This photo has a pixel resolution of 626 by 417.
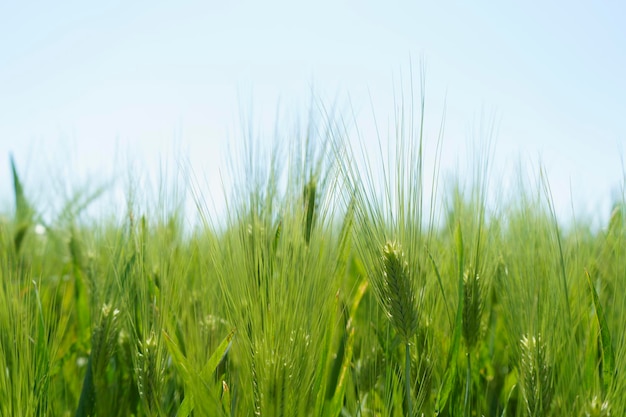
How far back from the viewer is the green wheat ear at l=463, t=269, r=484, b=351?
86 cm

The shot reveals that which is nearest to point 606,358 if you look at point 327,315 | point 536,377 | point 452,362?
point 536,377

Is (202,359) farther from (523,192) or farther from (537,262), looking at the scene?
(523,192)

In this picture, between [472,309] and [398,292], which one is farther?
[472,309]

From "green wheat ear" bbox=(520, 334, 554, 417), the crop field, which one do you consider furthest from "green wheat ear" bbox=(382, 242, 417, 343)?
"green wheat ear" bbox=(520, 334, 554, 417)

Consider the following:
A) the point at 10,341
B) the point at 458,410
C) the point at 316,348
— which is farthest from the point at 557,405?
the point at 10,341

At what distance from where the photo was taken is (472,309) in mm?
871

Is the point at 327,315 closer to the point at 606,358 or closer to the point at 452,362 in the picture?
the point at 452,362

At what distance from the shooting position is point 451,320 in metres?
0.85

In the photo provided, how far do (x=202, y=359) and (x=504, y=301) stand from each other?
46cm

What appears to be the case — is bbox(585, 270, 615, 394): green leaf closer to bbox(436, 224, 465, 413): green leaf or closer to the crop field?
the crop field

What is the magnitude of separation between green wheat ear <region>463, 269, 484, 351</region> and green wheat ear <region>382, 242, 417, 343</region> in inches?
6.9

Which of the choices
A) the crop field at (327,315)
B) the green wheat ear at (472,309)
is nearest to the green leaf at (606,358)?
the crop field at (327,315)

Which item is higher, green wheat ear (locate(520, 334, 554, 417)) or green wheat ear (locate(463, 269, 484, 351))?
green wheat ear (locate(463, 269, 484, 351))

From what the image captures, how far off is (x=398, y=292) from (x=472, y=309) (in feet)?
0.65
